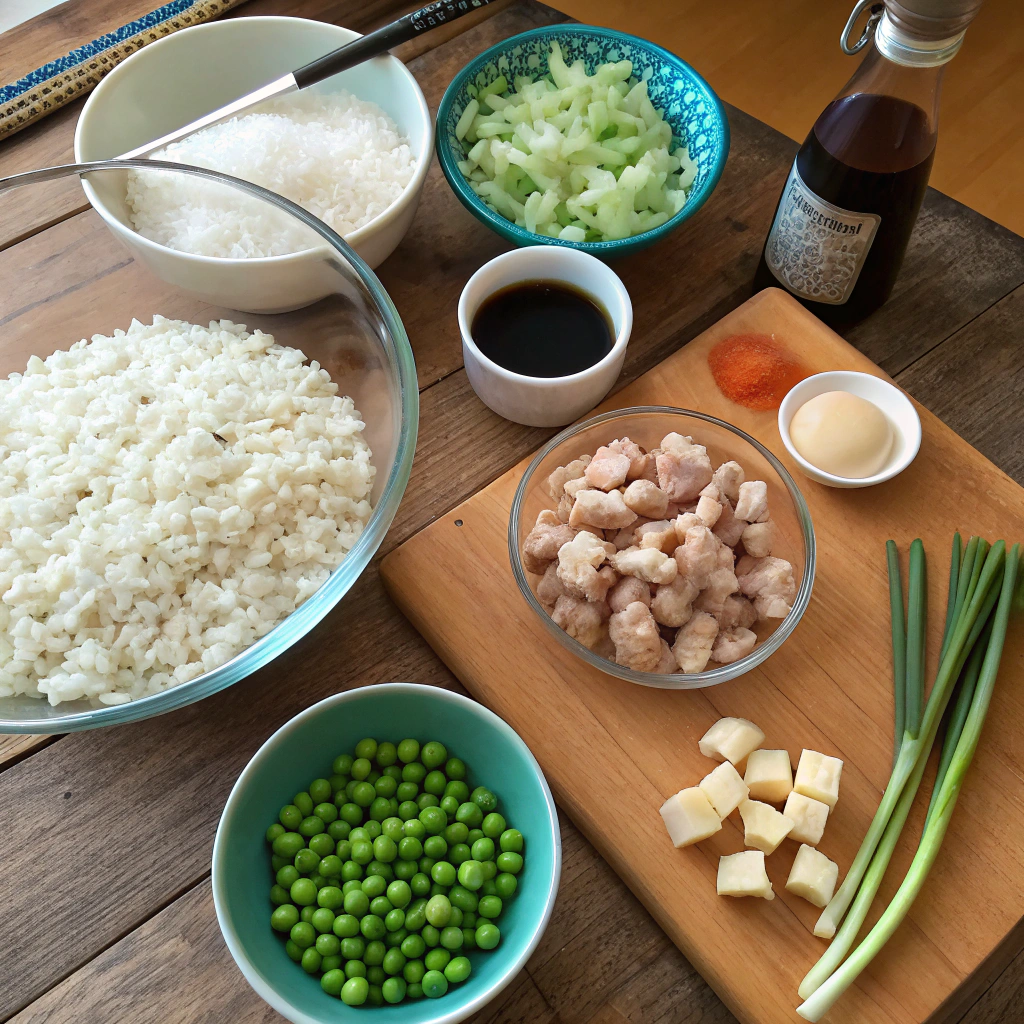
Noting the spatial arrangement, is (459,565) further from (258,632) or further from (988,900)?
(988,900)

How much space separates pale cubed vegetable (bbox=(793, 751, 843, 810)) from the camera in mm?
1205

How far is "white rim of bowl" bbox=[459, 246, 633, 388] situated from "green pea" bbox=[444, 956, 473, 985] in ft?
2.65

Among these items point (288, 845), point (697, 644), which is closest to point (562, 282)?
point (697, 644)

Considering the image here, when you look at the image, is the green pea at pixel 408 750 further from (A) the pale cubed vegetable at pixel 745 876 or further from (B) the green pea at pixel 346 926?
(A) the pale cubed vegetable at pixel 745 876

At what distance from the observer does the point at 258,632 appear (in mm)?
1177

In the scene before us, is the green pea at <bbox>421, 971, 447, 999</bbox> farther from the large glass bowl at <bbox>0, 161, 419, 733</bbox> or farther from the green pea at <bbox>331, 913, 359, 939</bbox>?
the large glass bowl at <bbox>0, 161, 419, 733</bbox>

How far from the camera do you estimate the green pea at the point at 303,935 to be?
110 centimetres

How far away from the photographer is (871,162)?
1.33 meters

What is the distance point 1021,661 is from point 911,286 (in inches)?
29.1

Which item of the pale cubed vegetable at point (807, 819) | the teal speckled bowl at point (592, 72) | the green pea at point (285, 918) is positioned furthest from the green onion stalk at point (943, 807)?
the teal speckled bowl at point (592, 72)

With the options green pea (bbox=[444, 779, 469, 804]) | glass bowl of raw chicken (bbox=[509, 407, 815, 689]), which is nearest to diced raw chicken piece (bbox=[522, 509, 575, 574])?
glass bowl of raw chicken (bbox=[509, 407, 815, 689])

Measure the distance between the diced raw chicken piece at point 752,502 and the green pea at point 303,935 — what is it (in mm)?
811

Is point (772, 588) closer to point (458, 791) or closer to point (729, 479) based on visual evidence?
point (729, 479)

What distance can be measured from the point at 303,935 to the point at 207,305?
3.26 feet
